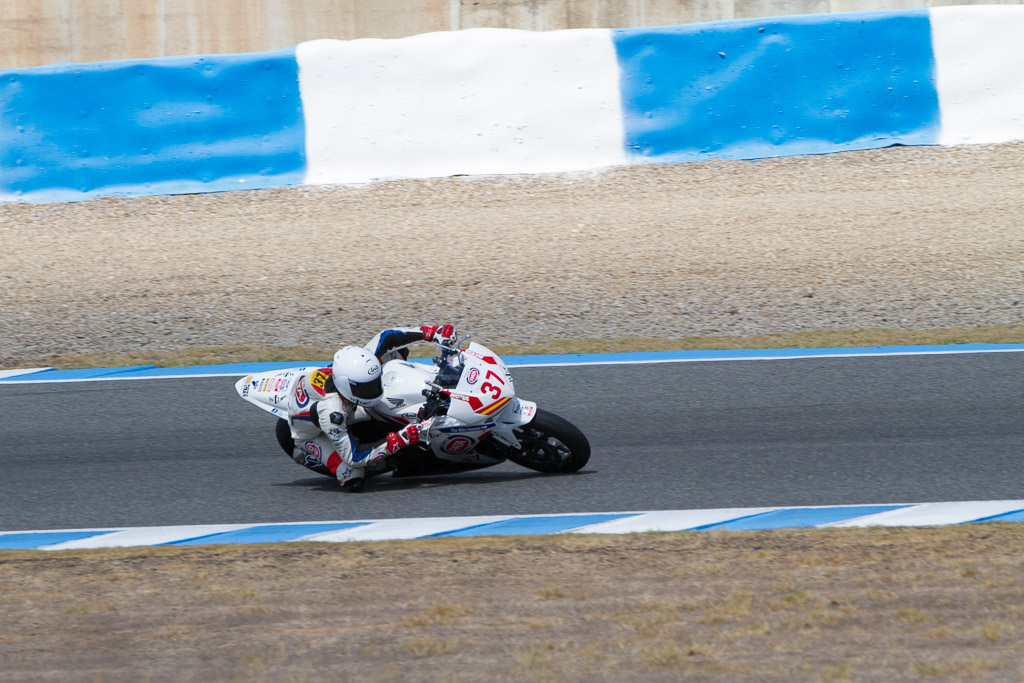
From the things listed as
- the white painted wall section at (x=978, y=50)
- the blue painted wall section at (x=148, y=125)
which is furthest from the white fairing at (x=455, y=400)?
the white painted wall section at (x=978, y=50)

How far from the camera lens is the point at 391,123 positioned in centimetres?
1425

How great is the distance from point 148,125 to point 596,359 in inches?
278

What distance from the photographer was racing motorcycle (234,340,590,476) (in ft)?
22.5

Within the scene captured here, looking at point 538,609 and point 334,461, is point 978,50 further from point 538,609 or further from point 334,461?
point 538,609

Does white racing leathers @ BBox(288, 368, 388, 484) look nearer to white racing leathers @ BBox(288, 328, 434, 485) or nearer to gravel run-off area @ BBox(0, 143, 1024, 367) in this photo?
white racing leathers @ BBox(288, 328, 434, 485)

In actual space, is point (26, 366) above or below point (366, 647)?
above

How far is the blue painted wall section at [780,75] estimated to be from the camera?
13.9 m

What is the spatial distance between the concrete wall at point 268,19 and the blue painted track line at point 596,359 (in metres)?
7.15

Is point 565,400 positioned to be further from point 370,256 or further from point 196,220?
point 196,220

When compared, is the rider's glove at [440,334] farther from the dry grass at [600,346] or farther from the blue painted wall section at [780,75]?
the blue painted wall section at [780,75]

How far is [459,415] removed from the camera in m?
6.84

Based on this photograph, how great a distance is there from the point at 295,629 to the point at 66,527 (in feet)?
8.10

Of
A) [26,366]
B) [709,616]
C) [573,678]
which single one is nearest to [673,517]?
[709,616]

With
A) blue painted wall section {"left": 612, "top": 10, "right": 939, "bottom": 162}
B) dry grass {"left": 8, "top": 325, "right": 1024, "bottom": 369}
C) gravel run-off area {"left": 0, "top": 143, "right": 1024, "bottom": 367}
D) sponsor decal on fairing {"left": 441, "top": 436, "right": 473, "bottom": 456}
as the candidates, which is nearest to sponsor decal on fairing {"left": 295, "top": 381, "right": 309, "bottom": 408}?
sponsor decal on fairing {"left": 441, "top": 436, "right": 473, "bottom": 456}
